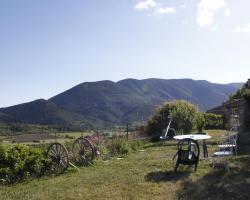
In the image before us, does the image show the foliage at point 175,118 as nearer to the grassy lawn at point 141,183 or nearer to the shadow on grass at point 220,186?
the grassy lawn at point 141,183

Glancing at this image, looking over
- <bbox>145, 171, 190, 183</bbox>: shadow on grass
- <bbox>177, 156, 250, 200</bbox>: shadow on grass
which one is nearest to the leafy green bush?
<bbox>145, 171, 190, 183</bbox>: shadow on grass

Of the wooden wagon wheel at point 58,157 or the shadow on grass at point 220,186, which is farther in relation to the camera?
the wooden wagon wheel at point 58,157

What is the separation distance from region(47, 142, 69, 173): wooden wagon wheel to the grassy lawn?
320 millimetres

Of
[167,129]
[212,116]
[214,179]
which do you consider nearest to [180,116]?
[167,129]

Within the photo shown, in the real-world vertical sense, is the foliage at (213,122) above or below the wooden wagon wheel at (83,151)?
above

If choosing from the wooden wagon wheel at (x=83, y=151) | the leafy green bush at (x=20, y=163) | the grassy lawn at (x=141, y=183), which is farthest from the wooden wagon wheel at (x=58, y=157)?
the wooden wagon wheel at (x=83, y=151)

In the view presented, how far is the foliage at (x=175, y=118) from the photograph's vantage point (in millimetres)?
23250

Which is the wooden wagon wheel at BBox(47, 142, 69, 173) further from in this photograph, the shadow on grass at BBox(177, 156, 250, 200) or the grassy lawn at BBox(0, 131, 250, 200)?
the shadow on grass at BBox(177, 156, 250, 200)

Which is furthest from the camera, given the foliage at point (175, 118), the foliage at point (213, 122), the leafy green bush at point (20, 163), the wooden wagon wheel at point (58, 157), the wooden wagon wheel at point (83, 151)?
the foliage at point (213, 122)

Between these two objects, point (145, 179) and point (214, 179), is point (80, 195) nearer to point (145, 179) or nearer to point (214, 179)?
point (145, 179)

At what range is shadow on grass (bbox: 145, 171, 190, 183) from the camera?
11.0m

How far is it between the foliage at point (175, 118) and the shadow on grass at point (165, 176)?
11.4 metres

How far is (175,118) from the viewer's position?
915 inches

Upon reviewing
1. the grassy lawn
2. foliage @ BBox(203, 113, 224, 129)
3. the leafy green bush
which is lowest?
the grassy lawn
